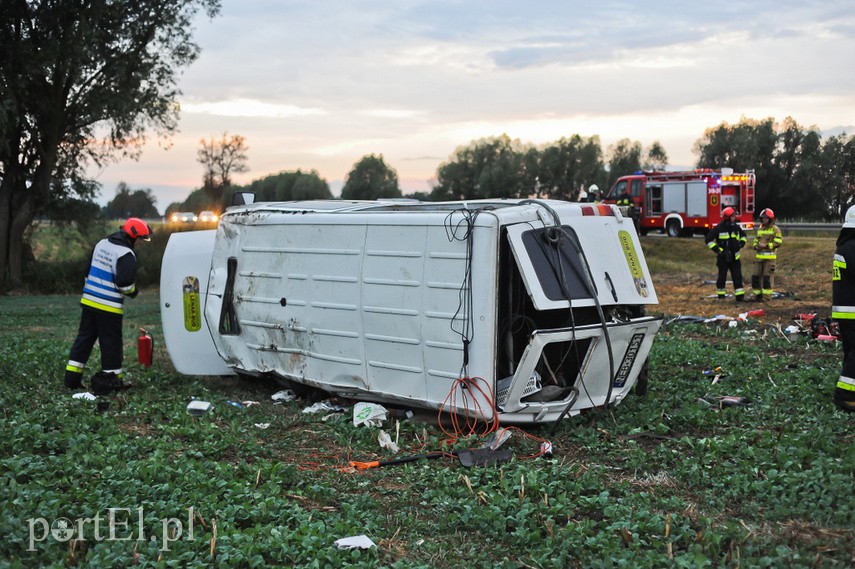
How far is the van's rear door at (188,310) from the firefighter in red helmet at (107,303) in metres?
0.64

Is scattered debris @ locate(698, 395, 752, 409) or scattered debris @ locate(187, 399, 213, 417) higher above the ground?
scattered debris @ locate(187, 399, 213, 417)

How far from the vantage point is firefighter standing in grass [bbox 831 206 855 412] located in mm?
8562

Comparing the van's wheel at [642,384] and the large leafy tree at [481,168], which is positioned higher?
the large leafy tree at [481,168]

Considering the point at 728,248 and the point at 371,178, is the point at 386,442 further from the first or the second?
the point at 371,178

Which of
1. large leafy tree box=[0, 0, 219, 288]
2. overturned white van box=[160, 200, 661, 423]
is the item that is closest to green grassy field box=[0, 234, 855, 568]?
overturned white van box=[160, 200, 661, 423]

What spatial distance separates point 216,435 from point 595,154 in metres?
51.8

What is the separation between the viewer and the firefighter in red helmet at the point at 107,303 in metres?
10.1

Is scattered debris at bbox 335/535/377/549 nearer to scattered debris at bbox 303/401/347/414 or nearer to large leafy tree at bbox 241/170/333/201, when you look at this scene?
scattered debris at bbox 303/401/347/414

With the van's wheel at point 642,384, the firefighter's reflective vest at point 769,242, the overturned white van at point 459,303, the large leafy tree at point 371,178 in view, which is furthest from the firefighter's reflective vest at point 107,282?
the large leafy tree at point 371,178

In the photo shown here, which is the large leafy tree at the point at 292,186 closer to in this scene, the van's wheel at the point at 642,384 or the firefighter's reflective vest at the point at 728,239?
the firefighter's reflective vest at the point at 728,239

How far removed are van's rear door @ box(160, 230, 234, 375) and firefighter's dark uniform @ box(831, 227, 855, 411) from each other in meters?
6.69

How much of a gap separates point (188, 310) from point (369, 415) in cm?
332

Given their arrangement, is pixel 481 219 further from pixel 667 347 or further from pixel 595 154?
pixel 595 154

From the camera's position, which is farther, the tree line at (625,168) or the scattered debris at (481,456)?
the tree line at (625,168)
